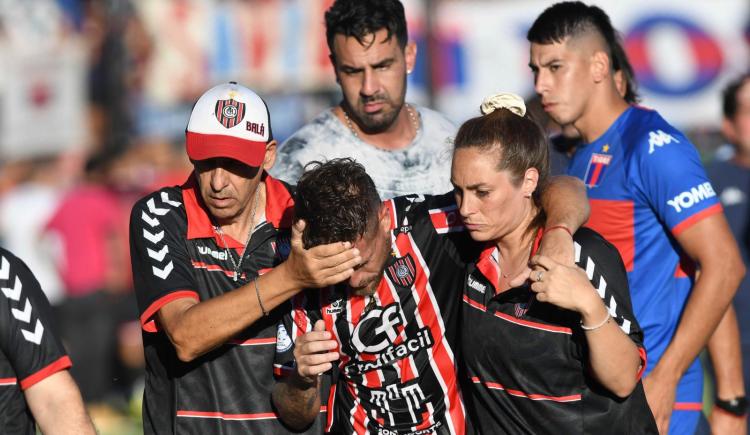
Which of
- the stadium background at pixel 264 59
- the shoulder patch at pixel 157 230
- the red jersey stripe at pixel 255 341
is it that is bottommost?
the stadium background at pixel 264 59

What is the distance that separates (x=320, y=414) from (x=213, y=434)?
1.46ft

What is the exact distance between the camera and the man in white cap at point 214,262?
4.30m

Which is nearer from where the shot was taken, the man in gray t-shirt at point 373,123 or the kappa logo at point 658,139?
the kappa logo at point 658,139

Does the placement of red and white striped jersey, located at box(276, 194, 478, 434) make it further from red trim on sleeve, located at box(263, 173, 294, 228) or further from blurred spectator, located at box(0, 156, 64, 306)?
blurred spectator, located at box(0, 156, 64, 306)

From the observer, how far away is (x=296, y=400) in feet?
13.7

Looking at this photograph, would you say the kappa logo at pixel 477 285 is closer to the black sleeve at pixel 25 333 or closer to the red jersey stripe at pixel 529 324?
the red jersey stripe at pixel 529 324

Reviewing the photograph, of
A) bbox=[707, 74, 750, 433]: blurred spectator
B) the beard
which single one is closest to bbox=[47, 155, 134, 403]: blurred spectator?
bbox=[707, 74, 750, 433]: blurred spectator

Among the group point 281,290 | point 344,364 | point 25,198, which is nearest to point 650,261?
point 344,364

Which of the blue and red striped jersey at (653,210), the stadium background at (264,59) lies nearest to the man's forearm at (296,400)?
the blue and red striped jersey at (653,210)

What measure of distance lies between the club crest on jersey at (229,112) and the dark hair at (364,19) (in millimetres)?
1153

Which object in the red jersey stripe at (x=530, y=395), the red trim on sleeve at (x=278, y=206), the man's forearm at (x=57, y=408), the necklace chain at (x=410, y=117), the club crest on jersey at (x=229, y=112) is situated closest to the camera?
the man's forearm at (x=57, y=408)

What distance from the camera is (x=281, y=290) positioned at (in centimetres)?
394

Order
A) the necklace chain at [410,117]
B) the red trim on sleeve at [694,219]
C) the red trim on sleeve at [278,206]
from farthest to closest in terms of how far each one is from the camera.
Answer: the necklace chain at [410,117]
the red trim on sleeve at [694,219]
the red trim on sleeve at [278,206]

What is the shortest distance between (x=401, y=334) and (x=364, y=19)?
1.87 m
